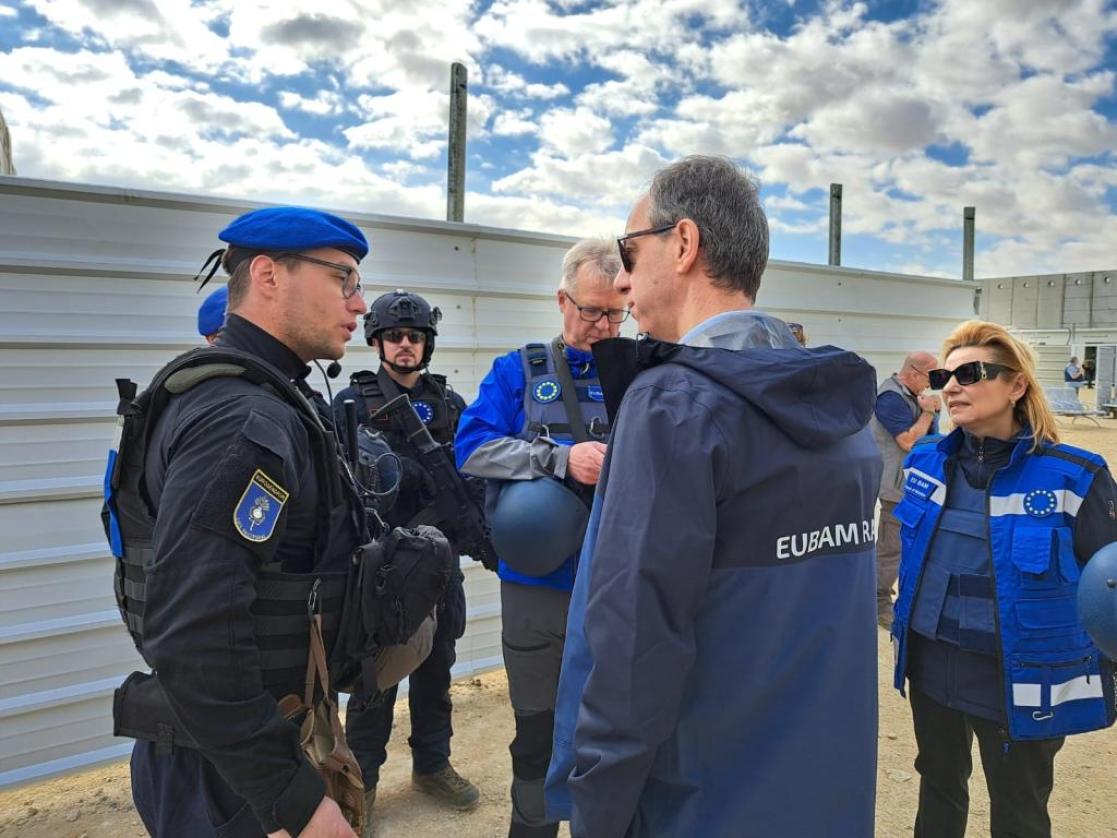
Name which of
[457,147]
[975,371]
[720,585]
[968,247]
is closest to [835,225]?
[968,247]

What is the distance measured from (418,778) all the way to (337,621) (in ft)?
7.17

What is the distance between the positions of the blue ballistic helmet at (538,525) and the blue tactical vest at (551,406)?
0.17 m

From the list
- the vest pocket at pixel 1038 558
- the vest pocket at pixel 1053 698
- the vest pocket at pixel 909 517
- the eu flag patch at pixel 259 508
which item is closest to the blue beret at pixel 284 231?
the eu flag patch at pixel 259 508

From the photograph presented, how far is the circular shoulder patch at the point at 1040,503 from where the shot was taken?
2176mm

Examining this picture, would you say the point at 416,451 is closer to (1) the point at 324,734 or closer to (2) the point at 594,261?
(2) the point at 594,261

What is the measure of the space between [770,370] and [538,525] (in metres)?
1.24

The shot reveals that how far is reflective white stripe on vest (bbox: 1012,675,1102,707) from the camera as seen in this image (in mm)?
2086

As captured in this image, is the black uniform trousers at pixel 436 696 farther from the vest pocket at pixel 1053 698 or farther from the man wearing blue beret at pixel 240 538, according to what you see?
the vest pocket at pixel 1053 698

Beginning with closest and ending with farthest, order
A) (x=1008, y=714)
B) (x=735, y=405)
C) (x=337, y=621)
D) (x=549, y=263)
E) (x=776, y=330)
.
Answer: (x=735, y=405), (x=776, y=330), (x=337, y=621), (x=1008, y=714), (x=549, y=263)

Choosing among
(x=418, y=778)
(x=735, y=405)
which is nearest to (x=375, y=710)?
(x=418, y=778)

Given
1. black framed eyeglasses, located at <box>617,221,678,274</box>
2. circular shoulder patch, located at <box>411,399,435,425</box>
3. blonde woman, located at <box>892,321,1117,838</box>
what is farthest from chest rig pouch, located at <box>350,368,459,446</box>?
blonde woman, located at <box>892,321,1117,838</box>

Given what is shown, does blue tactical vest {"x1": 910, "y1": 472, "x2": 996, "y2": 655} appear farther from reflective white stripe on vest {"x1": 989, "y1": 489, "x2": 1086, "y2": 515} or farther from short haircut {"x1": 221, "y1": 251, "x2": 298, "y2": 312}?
short haircut {"x1": 221, "y1": 251, "x2": 298, "y2": 312}

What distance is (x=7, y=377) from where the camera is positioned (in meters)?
3.18

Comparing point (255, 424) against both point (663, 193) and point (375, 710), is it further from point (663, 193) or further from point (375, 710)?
point (375, 710)
